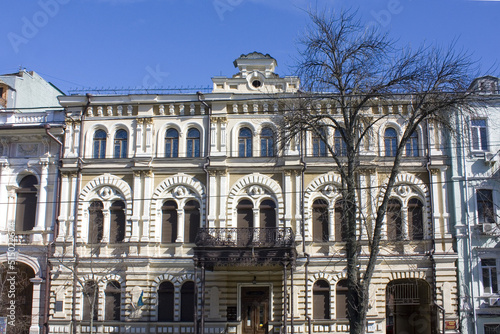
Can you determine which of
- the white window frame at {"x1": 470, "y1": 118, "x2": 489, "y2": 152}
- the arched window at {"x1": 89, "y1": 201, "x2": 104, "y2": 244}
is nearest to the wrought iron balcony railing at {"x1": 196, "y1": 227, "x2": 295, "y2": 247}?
the arched window at {"x1": 89, "y1": 201, "x2": 104, "y2": 244}

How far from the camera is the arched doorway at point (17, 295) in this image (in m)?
29.1

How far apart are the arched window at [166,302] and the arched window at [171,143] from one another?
619cm

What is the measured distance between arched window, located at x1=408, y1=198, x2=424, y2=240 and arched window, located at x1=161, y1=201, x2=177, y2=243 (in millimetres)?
11117

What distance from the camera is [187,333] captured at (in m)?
28.2

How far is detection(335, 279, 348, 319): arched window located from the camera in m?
28.4

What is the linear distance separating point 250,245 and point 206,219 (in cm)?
317

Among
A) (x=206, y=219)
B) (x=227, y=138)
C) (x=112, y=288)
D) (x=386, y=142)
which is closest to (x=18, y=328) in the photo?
(x=112, y=288)

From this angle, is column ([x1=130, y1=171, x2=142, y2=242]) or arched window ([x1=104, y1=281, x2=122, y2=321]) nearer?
arched window ([x1=104, y1=281, x2=122, y2=321])

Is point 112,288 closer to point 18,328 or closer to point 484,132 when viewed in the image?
point 18,328

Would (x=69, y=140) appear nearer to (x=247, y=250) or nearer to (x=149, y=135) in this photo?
(x=149, y=135)

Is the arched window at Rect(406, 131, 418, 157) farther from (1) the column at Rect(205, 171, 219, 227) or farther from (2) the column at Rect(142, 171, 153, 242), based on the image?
(2) the column at Rect(142, 171, 153, 242)

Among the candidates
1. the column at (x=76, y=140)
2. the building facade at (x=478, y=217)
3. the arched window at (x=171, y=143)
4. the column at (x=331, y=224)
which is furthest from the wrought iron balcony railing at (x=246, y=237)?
the building facade at (x=478, y=217)

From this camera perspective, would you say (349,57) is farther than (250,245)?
No

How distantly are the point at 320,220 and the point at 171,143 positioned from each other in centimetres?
814
